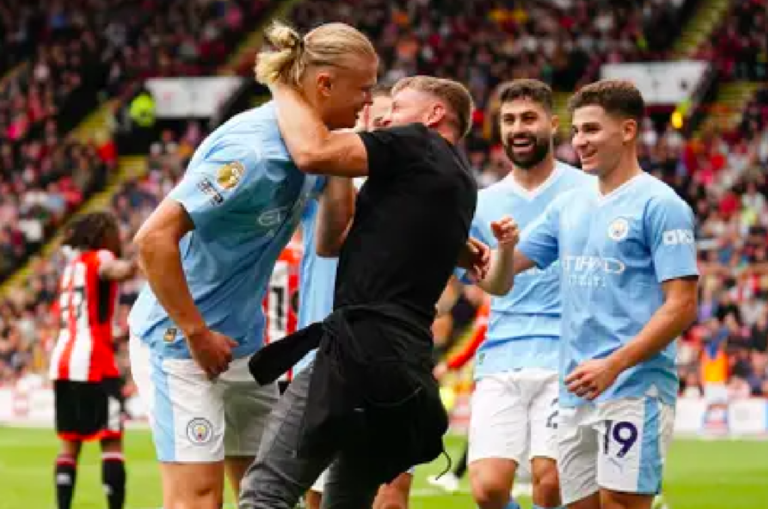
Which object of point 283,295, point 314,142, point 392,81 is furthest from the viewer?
point 392,81

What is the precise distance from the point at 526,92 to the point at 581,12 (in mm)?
26029

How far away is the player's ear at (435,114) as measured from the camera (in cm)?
670

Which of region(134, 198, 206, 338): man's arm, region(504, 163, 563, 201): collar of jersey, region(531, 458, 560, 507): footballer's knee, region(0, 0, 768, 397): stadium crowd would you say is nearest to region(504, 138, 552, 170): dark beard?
region(504, 163, 563, 201): collar of jersey

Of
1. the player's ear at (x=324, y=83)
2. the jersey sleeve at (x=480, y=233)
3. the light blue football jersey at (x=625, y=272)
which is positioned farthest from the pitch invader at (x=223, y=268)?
the jersey sleeve at (x=480, y=233)

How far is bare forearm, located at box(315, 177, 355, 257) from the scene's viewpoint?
671 cm

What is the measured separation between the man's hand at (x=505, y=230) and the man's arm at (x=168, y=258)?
1.41 m

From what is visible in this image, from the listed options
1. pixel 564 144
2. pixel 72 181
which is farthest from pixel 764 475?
pixel 72 181

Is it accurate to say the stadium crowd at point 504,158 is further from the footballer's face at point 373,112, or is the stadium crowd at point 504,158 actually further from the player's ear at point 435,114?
the player's ear at point 435,114

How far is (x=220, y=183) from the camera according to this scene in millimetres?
6328

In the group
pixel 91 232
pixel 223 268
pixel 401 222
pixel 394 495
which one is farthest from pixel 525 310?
pixel 91 232

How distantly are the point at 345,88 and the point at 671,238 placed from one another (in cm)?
180

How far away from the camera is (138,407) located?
1003 inches

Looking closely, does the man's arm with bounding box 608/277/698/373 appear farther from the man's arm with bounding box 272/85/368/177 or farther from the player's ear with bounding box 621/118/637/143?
the man's arm with bounding box 272/85/368/177

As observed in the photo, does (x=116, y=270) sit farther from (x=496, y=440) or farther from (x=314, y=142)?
(x=314, y=142)
